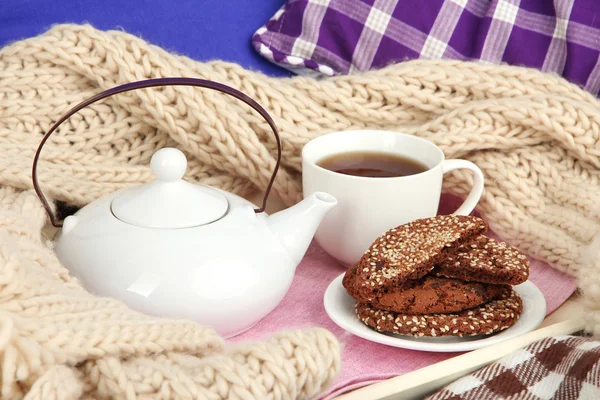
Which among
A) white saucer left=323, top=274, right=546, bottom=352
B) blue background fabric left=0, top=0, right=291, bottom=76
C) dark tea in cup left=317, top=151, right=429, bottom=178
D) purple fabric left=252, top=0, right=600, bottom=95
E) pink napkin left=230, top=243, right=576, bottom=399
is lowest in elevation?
pink napkin left=230, top=243, right=576, bottom=399

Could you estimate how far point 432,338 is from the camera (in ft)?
2.14

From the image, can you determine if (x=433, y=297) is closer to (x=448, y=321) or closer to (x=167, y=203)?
(x=448, y=321)

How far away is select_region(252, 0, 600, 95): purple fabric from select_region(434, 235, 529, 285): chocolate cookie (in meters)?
0.42

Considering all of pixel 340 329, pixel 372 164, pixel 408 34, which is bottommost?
pixel 340 329

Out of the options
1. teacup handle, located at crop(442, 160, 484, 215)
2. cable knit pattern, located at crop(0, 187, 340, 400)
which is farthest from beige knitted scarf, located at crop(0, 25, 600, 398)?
cable knit pattern, located at crop(0, 187, 340, 400)

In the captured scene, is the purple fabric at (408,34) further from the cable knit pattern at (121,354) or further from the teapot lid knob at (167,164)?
the cable knit pattern at (121,354)

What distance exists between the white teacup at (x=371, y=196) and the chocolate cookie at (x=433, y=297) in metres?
0.12

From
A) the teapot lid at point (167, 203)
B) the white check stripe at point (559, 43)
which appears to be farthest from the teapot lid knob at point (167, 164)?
the white check stripe at point (559, 43)

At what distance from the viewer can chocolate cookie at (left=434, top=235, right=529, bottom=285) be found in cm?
64

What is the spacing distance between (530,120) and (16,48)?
60cm

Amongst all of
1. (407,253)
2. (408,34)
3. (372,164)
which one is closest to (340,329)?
(407,253)

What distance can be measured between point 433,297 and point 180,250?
225 millimetres

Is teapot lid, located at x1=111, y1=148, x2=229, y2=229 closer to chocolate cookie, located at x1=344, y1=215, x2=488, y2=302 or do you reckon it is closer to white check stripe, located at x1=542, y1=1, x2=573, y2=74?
chocolate cookie, located at x1=344, y1=215, x2=488, y2=302

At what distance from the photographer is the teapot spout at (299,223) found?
2.31 ft
